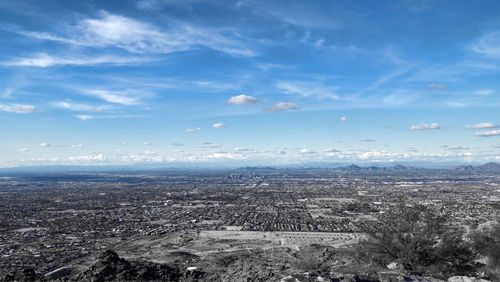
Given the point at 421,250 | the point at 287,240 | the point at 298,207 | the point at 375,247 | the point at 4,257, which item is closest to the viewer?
the point at 421,250

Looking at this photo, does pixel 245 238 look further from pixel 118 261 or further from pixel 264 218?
pixel 118 261

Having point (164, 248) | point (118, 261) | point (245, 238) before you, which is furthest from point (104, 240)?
point (118, 261)

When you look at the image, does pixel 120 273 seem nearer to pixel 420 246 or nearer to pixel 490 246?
pixel 420 246

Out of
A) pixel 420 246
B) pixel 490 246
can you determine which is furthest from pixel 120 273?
pixel 490 246

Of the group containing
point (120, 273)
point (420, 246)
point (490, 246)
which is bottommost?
point (120, 273)

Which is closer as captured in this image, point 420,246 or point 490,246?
point 420,246

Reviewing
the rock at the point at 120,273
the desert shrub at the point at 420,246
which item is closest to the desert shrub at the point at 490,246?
the desert shrub at the point at 420,246

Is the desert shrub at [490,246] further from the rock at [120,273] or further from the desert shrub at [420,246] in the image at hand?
the rock at [120,273]

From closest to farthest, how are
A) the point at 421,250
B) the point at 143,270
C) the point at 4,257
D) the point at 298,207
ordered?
the point at 421,250
the point at 143,270
the point at 4,257
the point at 298,207
